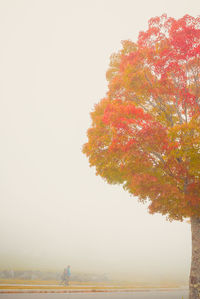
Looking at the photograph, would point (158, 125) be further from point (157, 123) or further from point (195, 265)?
point (195, 265)

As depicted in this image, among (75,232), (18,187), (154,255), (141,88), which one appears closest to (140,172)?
(141,88)

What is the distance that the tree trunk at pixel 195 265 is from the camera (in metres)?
6.85

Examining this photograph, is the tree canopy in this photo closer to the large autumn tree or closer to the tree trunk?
the large autumn tree

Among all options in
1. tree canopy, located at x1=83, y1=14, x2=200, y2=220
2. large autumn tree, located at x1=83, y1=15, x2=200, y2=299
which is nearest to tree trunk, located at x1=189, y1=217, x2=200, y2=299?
large autumn tree, located at x1=83, y1=15, x2=200, y2=299

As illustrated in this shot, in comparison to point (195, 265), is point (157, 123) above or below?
above

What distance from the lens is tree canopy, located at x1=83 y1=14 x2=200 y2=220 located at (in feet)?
23.0

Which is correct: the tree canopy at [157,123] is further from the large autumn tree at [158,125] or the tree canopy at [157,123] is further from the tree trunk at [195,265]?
the tree trunk at [195,265]

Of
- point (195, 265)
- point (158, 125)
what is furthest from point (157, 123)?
point (195, 265)

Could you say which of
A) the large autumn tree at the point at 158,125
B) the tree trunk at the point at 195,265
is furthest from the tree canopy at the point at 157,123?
the tree trunk at the point at 195,265

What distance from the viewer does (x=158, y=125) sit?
23.9ft

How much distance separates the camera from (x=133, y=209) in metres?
137

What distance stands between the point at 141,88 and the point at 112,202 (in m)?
146

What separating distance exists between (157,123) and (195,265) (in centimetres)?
518

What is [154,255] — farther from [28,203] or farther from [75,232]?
[28,203]
